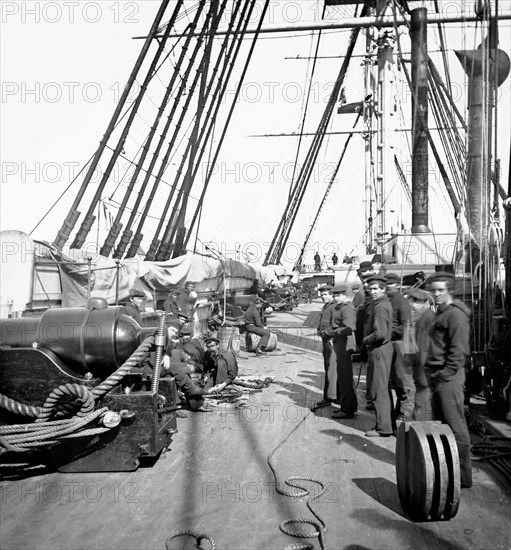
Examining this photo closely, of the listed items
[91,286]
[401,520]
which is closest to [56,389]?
[401,520]

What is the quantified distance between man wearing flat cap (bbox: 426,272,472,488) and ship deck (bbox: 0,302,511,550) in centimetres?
42

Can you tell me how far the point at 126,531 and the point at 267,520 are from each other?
0.94 meters

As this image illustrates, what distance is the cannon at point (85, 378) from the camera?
4520mm

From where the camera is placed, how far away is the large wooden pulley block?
347 centimetres

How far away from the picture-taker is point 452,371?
4113 millimetres

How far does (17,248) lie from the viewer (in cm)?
775

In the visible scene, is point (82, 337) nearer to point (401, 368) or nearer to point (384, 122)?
point (401, 368)

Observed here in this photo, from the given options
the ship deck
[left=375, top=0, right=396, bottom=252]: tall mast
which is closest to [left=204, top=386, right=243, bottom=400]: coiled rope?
the ship deck

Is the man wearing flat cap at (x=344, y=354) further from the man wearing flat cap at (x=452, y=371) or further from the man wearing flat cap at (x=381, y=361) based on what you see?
the man wearing flat cap at (x=452, y=371)

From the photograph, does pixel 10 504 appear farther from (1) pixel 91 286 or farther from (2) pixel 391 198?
(2) pixel 391 198

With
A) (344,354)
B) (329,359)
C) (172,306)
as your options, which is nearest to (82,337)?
(344,354)

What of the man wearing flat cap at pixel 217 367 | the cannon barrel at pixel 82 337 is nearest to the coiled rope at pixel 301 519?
the cannon barrel at pixel 82 337

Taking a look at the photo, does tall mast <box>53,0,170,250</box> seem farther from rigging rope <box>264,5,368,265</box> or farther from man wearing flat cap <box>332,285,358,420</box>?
rigging rope <box>264,5,368,265</box>

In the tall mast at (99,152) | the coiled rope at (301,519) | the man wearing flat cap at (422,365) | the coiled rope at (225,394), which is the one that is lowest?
the coiled rope at (225,394)
